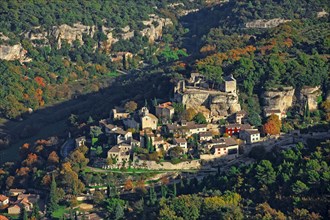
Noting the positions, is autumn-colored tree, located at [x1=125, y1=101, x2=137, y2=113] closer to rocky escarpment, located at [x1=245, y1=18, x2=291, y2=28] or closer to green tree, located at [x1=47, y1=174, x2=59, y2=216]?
green tree, located at [x1=47, y1=174, x2=59, y2=216]

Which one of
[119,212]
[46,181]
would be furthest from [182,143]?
[46,181]

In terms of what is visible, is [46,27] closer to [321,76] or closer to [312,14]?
[312,14]

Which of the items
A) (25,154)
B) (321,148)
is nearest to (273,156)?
(321,148)

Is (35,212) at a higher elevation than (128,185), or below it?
below

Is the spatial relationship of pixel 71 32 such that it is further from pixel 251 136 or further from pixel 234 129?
pixel 251 136

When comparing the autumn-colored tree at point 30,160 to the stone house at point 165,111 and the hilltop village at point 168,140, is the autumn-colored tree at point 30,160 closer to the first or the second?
the hilltop village at point 168,140

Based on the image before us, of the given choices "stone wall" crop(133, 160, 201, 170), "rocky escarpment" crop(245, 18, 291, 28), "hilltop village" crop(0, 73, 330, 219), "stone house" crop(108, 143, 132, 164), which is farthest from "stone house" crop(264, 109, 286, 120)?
"rocky escarpment" crop(245, 18, 291, 28)
